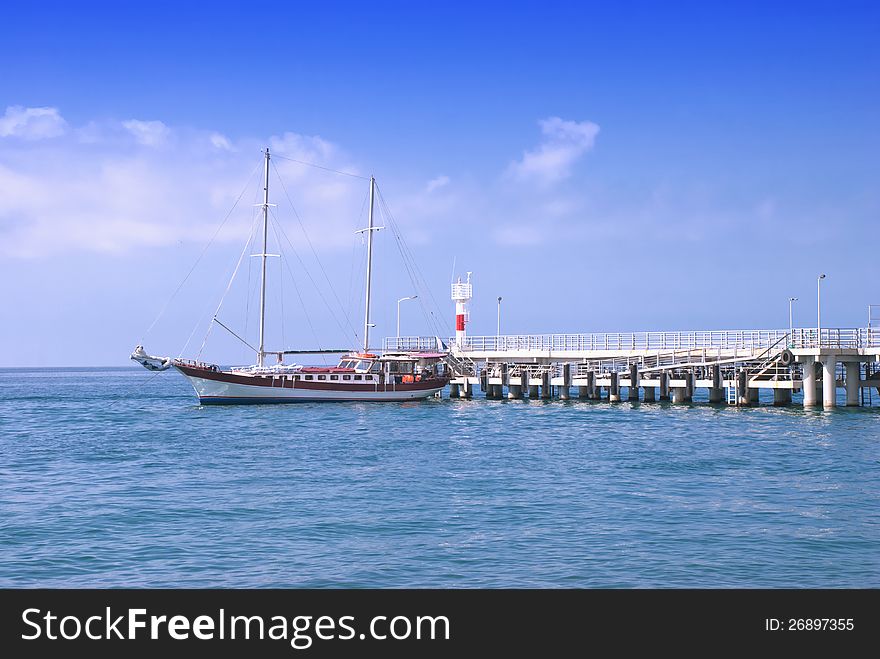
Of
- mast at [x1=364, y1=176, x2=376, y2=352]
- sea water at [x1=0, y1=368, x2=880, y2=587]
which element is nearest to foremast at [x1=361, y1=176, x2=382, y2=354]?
mast at [x1=364, y1=176, x2=376, y2=352]

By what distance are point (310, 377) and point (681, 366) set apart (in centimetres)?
2632

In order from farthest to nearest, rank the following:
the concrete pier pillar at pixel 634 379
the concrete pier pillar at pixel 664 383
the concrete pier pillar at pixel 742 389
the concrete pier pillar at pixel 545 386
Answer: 1. the concrete pier pillar at pixel 545 386
2. the concrete pier pillar at pixel 634 379
3. the concrete pier pillar at pixel 664 383
4. the concrete pier pillar at pixel 742 389

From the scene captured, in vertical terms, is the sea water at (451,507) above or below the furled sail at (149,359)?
below

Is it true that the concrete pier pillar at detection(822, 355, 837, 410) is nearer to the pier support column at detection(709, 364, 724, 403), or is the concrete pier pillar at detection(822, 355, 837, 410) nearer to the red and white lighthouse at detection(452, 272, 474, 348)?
the pier support column at detection(709, 364, 724, 403)

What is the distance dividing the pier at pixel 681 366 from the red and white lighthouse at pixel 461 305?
5.3 inches

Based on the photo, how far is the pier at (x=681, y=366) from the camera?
52844 millimetres

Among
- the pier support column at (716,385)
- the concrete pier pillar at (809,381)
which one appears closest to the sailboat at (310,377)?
the pier support column at (716,385)

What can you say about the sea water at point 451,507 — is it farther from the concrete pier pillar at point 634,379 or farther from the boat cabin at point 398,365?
the boat cabin at point 398,365

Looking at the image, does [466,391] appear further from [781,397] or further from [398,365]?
[781,397]

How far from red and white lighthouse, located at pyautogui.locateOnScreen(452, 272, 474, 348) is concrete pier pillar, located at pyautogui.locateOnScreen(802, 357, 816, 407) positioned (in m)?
31.0

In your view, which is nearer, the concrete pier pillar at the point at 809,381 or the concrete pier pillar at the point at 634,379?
the concrete pier pillar at the point at 809,381

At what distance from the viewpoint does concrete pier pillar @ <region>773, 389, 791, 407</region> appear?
56.4m
